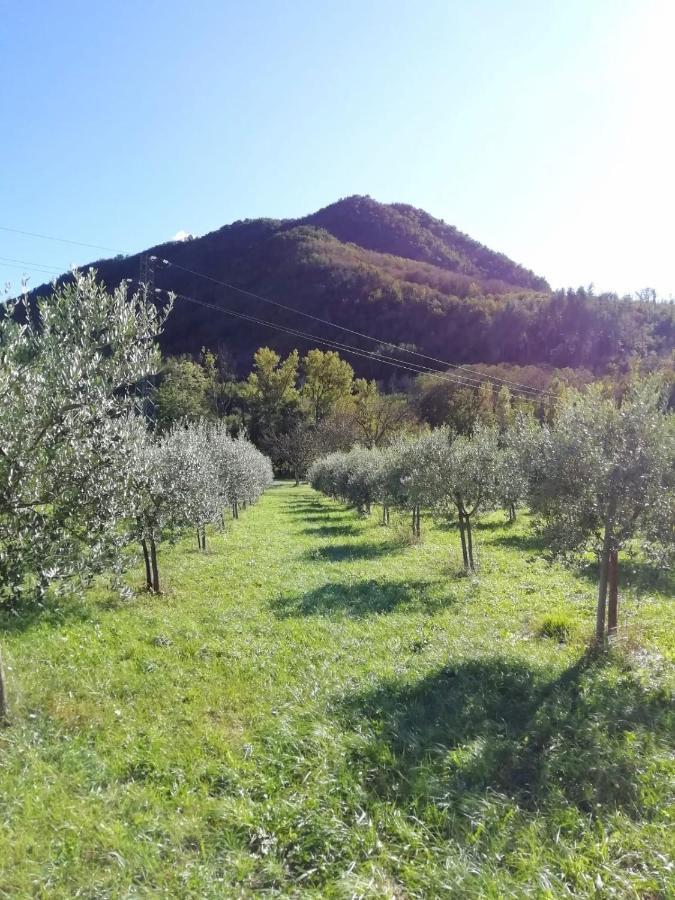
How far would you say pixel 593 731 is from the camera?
676 centimetres

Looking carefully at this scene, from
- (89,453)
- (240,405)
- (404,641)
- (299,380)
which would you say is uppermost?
(299,380)

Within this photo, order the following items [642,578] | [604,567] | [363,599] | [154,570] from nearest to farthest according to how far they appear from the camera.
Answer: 1. [604,567]
2. [642,578]
3. [154,570]
4. [363,599]

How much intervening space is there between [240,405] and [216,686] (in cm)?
7952

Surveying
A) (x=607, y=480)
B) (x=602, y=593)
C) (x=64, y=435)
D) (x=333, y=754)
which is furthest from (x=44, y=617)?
(x=607, y=480)

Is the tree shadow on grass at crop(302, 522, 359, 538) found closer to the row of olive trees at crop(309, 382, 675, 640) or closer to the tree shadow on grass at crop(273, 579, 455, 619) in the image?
the tree shadow on grass at crop(273, 579, 455, 619)

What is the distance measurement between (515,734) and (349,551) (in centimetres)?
1511

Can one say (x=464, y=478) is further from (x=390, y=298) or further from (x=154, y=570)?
(x=390, y=298)

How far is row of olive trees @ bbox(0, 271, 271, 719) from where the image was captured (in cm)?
614

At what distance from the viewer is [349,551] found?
21.9 metres

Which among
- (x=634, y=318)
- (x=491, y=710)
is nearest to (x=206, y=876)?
(x=491, y=710)

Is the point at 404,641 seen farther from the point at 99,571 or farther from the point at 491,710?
the point at 99,571

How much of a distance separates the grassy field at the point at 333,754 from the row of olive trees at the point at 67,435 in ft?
7.24

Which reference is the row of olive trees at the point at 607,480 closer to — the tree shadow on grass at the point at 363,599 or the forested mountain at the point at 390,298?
the tree shadow on grass at the point at 363,599

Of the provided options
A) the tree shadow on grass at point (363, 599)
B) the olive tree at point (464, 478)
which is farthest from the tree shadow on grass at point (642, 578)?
the tree shadow on grass at point (363, 599)
